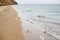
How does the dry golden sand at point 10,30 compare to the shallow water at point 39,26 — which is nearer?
the dry golden sand at point 10,30

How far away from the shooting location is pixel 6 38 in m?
4.89

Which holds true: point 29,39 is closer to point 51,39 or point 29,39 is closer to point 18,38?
point 18,38

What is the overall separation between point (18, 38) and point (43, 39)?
1.00 m

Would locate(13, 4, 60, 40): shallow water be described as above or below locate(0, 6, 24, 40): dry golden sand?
below

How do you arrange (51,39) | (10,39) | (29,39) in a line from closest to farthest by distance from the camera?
(10,39) → (29,39) → (51,39)

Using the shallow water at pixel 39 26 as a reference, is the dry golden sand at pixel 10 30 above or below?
above

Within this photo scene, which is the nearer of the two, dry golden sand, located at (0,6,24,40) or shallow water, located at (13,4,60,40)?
dry golden sand, located at (0,6,24,40)

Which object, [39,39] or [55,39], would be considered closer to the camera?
[39,39]

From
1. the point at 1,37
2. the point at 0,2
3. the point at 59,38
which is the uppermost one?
the point at 1,37

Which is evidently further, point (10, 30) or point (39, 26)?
point (39, 26)

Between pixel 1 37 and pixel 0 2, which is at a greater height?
pixel 1 37

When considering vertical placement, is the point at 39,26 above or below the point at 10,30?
below

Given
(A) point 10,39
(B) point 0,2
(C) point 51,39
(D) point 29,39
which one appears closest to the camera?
(A) point 10,39

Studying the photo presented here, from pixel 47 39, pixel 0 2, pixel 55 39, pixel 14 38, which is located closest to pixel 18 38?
pixel 14 38
